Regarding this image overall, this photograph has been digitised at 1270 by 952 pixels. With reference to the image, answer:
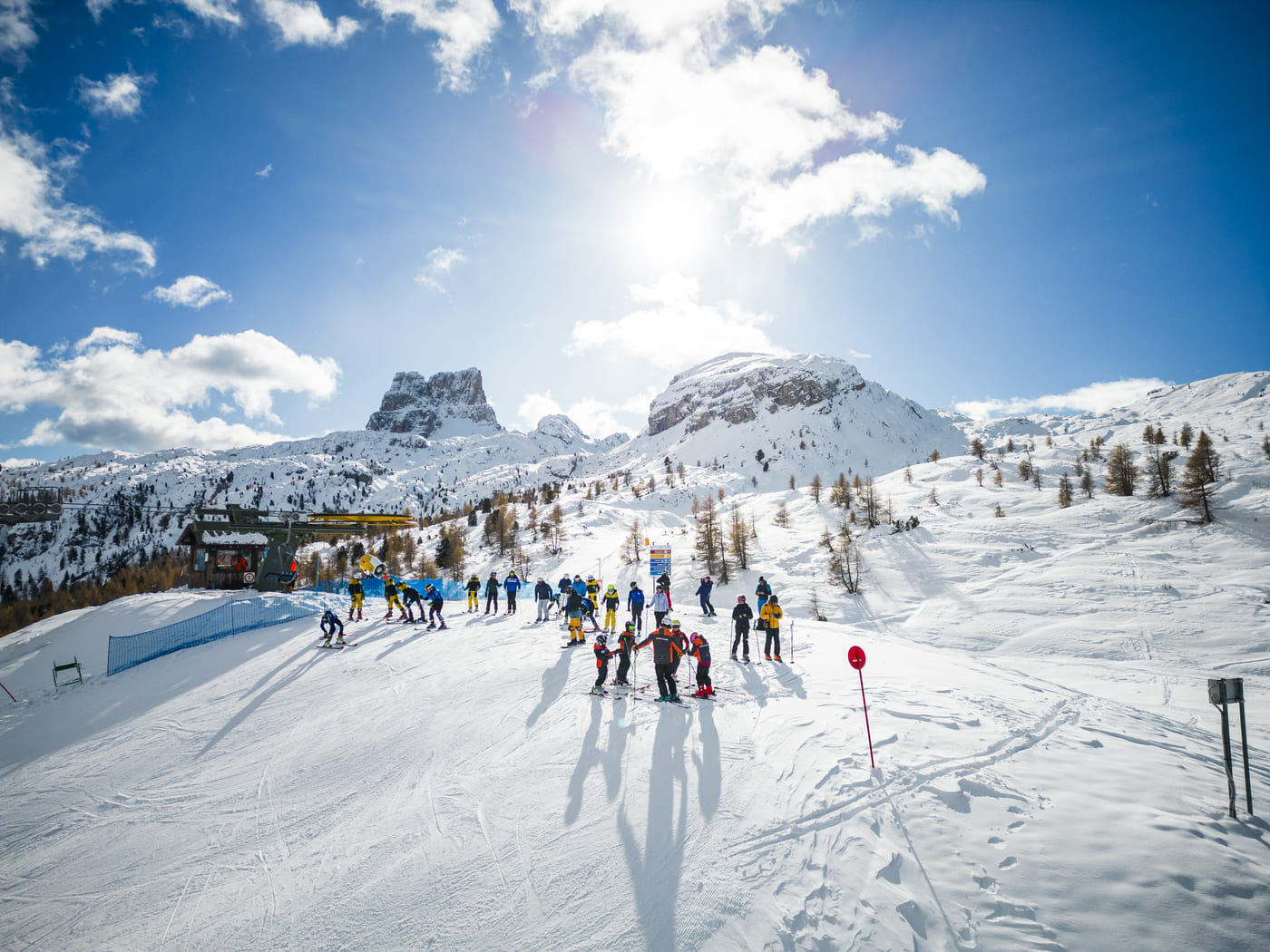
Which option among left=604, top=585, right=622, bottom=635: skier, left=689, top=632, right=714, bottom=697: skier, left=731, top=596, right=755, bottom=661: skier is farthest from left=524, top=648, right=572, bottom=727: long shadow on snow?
left=731, top=596, right=755, bottom=661: skier

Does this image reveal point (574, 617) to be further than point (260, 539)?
No

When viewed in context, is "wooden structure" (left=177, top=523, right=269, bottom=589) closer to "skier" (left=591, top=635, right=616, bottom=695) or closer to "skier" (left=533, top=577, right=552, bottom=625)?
"skier" (left=533, top=577, right=552, bottom=625)

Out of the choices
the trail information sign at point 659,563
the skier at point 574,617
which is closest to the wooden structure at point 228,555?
the trail information sign at point 659,563

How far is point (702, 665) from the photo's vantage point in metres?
11.5

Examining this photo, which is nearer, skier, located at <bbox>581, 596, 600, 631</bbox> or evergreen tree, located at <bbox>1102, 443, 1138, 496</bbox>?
skier, located at <bbox>581, 596, 600, 631</bbox>

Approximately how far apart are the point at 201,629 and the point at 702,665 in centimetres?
2138

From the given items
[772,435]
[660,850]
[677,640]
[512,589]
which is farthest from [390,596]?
[772,435]

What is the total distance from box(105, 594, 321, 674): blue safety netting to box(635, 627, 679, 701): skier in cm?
1848

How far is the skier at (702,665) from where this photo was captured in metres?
11.4

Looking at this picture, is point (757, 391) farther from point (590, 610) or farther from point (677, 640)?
point (677, 640)

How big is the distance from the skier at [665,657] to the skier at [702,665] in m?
0.63

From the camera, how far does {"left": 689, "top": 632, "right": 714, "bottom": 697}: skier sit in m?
11.4

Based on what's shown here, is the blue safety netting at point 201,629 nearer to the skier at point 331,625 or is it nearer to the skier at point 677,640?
the skier at point 331,625

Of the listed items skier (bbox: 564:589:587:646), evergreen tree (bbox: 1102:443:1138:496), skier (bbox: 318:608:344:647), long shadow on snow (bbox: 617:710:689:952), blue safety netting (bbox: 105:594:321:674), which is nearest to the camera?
long shadow on snow (bbox: 617:710:689:952)
